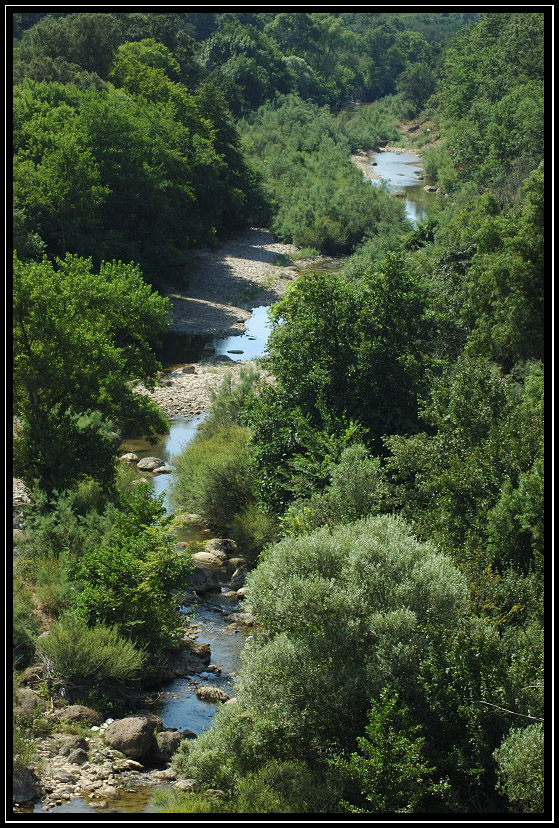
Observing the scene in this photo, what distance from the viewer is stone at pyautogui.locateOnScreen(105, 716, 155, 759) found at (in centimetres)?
1694

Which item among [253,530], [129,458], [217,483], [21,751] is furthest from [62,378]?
[21,751]

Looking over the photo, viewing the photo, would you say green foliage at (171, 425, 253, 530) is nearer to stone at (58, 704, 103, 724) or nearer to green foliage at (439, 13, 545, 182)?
stone at (58, 704, 103, 724)

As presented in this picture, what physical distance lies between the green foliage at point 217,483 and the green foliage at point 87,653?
821cm

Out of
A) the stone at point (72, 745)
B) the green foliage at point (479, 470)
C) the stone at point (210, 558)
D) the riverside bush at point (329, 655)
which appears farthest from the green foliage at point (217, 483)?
the riverside bush at point (329, 655)

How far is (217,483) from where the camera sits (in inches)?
1052

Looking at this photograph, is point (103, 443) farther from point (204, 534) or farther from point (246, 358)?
point (246, 358)

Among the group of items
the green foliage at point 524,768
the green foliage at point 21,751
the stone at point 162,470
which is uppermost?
the stone at point 162,470

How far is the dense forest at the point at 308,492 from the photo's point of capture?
14.6m

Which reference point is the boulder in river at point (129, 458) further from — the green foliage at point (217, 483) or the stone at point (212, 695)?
the stone at point (212, 695)

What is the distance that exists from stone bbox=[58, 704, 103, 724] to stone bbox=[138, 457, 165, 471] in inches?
532

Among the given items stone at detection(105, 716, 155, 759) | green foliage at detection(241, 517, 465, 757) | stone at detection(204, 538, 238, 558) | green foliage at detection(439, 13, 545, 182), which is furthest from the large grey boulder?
green foliage at detection(439, 13, 545, 182)

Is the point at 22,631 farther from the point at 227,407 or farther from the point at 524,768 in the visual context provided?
the point at 227,407

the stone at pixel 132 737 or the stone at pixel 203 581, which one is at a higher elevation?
the stone at pixel 203 581
